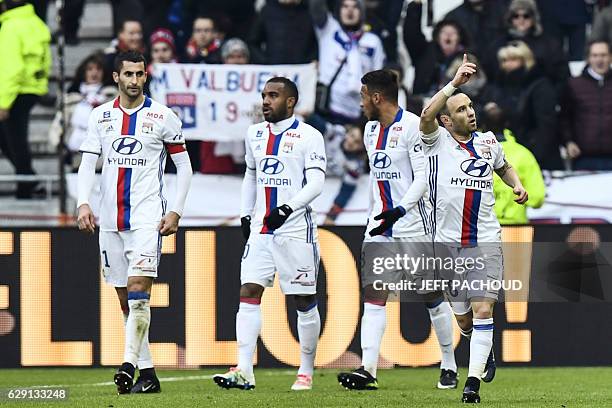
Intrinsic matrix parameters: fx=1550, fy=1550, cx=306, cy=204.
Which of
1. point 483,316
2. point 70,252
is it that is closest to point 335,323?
point 70,252

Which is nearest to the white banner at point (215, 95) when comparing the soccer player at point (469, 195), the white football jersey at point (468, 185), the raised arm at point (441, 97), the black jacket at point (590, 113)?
the black jacket at point (590, 113)

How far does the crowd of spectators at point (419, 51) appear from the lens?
1574cm

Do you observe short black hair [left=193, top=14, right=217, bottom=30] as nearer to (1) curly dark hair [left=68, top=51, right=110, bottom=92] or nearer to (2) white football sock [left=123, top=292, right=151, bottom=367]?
(1) curly dark hair [left=68, top=51, right=110, bottom=92]

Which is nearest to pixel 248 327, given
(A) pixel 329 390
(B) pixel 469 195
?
(A) pixel 329 390

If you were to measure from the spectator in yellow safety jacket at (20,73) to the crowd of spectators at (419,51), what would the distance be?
0.50 meters

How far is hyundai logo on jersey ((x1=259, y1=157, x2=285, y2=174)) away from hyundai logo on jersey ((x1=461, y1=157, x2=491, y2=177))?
4.73ft

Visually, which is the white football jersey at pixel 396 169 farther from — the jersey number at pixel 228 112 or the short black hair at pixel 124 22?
the short black hair at pixel 124 22

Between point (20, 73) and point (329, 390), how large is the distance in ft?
22.3

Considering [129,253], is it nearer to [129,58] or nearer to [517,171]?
[129,58]

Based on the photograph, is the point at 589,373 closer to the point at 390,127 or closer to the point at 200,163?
the point at 390,127

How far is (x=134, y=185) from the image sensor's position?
10.8m

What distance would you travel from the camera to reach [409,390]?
433 inches

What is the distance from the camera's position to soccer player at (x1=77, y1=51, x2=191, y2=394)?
10711 millimetres

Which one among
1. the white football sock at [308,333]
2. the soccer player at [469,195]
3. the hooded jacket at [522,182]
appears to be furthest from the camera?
the hooded jacket at [522,182]
